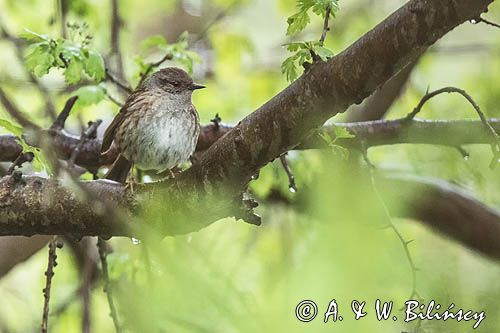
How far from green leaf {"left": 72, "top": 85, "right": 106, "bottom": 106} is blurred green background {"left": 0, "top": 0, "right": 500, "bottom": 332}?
98 millimetres

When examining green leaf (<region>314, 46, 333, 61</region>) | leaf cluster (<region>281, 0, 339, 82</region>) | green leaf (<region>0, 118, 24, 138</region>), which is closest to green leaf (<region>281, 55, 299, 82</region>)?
leaf cluster (<region>281, 0, 339, 82</region>)

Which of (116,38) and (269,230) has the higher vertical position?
(116,38)

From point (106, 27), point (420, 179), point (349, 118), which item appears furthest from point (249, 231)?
point (106, 27)

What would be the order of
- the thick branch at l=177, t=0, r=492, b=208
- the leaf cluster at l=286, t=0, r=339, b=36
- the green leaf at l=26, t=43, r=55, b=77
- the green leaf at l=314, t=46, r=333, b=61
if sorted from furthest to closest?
the green leaf at l=26, t=43, r=55, b=77
the leaf cluster at l=286, t=0, r=339, b=36
the green leaf at l=314, t=46, r=333, b=61
the thick branch at l=177, t=0, r=492, b=208

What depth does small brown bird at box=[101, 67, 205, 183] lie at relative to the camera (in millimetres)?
2879

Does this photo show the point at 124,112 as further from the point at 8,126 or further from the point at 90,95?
the point at 8,126

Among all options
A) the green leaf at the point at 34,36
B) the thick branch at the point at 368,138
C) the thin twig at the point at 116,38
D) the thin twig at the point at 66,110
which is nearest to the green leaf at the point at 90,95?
the thin twig at the point at 66,110

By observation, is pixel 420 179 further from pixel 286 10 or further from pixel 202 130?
pixel 286 10

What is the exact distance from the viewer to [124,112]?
9.80 feet

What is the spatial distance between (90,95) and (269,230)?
211 centimetres

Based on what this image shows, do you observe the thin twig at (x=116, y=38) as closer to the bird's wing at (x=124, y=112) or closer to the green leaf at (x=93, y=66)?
the bird's wing at (x=124, y=112)

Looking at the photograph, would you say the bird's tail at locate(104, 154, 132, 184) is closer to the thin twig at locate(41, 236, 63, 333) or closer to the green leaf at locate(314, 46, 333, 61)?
the thin twig at locate(41, 236, 63, 333)

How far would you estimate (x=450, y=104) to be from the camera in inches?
189

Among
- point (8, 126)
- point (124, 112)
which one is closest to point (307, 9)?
point (8, 126)
